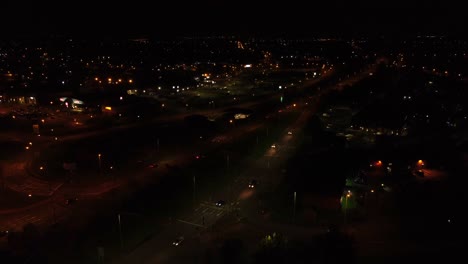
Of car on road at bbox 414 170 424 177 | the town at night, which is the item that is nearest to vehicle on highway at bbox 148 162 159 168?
the town at night

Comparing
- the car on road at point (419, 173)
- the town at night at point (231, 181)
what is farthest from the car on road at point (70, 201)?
the car on road at point (419, 173)

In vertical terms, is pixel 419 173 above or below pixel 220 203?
below

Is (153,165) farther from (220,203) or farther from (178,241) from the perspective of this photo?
(178,241)

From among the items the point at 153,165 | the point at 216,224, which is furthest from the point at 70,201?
the point at 216,224

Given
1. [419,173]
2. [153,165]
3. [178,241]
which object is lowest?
[419,173]

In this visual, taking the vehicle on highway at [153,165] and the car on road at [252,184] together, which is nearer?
the car on road at [252,184]

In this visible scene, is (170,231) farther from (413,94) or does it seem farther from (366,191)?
(413,94)

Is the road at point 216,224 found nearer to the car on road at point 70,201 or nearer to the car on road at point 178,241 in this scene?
the car on road at point 178,241

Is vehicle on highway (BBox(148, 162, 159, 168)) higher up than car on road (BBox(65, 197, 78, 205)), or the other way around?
car on road (BBox(65, 197, 78, 205))

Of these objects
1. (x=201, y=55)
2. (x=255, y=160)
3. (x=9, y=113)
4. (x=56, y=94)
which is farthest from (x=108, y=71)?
(x=255, y=160)

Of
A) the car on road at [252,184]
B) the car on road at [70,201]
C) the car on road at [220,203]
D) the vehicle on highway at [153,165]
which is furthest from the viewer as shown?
the vehicle on highway at [153,165]

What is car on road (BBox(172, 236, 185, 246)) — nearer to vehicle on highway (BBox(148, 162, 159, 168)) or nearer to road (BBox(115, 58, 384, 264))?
road (BBox(115, 58, 384, 264))

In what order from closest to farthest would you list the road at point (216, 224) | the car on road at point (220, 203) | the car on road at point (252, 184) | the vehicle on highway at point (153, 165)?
the road at point (216, 224), the car on road at point (220, 203), the car on road at point (252, 184), the vehicle on highway at point (153, 165)
